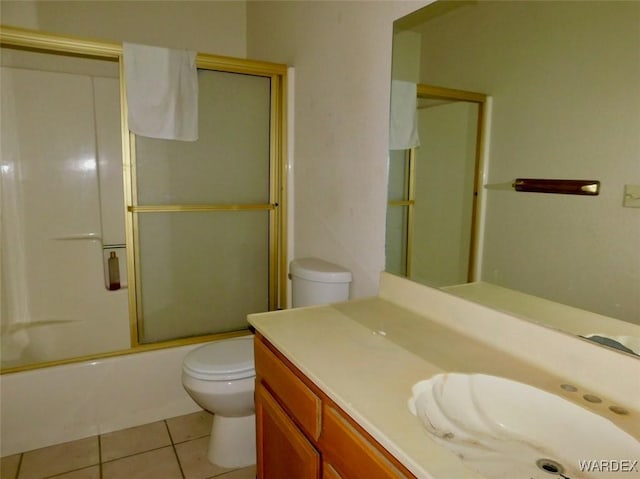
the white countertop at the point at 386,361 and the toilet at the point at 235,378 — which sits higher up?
the white countertop at the point at 386,361

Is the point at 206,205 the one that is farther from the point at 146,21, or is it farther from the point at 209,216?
the point at 146,21

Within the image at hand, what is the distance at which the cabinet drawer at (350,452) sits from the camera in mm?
785

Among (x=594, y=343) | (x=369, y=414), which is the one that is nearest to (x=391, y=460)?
(x=369, y=414)

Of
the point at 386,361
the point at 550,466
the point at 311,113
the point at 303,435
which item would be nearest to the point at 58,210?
the point at 311,113

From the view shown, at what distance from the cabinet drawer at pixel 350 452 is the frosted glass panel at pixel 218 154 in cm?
157

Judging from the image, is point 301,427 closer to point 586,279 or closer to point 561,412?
point 561,412

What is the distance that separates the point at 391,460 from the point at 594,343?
0.54 meters

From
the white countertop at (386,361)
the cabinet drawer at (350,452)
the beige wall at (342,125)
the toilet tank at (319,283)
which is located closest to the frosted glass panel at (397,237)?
Result: the beige wall at (342,125)

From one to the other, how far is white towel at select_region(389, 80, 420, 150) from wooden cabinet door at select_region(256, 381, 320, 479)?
3.29ft

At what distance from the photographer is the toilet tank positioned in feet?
5.96

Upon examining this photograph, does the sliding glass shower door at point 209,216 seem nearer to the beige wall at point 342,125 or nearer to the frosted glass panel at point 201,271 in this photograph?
the frosted glass panel at point 201,271

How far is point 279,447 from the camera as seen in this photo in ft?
4.17

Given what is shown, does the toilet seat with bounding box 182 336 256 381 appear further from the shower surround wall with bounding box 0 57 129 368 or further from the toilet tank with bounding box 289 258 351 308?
the shower surround wall with bounding box 0 57 129 368

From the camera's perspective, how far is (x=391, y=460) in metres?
0.77
